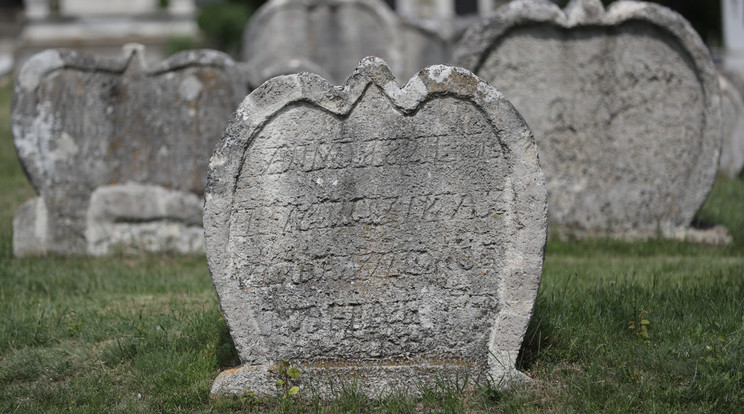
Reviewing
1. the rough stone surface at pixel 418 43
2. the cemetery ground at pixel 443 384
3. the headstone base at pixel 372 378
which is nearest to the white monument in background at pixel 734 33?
the rough stone surface at pixel 418 43

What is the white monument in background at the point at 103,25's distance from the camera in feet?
70.2

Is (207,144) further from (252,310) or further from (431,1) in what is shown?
(431,1)

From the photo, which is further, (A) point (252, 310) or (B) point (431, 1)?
(B) point (431, 1)

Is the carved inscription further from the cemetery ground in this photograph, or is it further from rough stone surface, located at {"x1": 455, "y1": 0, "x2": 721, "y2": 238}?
rough stone surface, located at {"x1": 455, "y1": 0, "x2": 721, "y2": 238}

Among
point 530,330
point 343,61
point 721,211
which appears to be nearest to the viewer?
point 530,330

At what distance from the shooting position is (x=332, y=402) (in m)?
3.52

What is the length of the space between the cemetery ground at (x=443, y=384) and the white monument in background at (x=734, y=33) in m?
4.20

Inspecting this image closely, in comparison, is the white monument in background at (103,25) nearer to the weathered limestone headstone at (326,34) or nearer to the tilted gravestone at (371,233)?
the weathered limestone headstone at (326,34)

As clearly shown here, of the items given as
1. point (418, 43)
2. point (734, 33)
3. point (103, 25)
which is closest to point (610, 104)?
point (734, 33)

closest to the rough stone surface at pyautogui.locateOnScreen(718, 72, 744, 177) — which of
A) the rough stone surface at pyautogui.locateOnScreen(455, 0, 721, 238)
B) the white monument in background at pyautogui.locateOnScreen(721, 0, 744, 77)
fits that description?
the white monument in background at pyautogui.locateOnScreen(721, 0, 744, 77)

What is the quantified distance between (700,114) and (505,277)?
3.23 metres

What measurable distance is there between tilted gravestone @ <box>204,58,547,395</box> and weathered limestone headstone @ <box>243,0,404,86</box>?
7.41 metres

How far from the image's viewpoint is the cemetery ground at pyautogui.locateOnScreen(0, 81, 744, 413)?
11.3ft

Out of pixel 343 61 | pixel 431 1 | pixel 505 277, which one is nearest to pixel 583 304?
pixel 505 277
